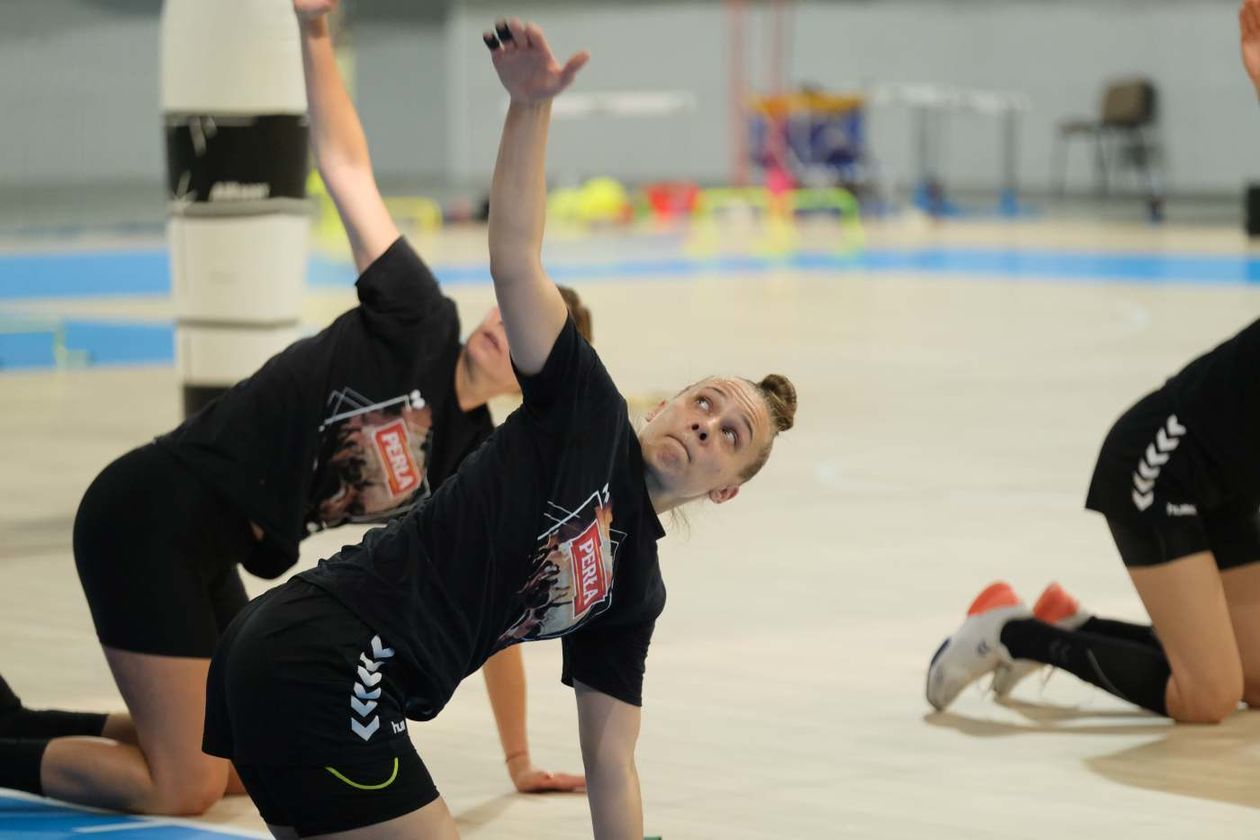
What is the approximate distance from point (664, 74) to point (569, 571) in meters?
27.5

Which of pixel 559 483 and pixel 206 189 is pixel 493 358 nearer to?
pixel 559 483

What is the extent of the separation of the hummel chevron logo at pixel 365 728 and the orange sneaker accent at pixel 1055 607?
2414 mm

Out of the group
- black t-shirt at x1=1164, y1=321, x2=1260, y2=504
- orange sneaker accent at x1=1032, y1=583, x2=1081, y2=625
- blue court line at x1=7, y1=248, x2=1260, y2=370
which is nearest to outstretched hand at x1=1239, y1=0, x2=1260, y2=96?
black t-shirt at x1=1164, y1=321, x2=1260, y2=504

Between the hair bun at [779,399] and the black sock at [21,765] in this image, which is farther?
the black sock at [21,765]

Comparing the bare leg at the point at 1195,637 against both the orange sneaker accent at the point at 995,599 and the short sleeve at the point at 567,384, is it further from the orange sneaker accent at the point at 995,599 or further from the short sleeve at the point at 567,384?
the short sleeve at the point at 567,384

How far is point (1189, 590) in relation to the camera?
448 centimetres

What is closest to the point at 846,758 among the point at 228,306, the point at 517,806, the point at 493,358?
the point at 517,806

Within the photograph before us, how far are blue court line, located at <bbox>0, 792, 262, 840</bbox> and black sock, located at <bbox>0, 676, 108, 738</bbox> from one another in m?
0.15

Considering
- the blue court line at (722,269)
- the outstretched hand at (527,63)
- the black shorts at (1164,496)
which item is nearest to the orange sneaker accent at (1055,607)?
the black shorts at (1164,496)

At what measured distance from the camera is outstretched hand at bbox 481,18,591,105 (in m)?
2.65

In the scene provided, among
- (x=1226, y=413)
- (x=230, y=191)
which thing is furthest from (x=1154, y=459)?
(x=230, y=191)

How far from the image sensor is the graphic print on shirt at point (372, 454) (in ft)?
12.6

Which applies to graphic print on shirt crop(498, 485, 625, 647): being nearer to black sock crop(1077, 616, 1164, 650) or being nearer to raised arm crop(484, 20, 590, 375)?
raised arm crop(484, 20, 590, 375)

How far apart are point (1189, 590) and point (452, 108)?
2799 cm
